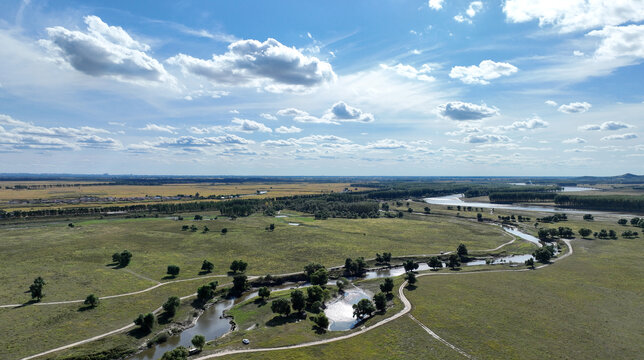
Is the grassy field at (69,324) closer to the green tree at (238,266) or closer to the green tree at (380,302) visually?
the green tree at (238,266)

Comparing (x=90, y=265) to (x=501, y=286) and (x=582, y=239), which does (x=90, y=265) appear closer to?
(x=501, y=286)

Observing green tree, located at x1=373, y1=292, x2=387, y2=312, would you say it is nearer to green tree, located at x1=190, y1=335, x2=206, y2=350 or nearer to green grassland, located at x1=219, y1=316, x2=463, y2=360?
green grassland, located at x1=219, y1=316, x2=463, y2=360

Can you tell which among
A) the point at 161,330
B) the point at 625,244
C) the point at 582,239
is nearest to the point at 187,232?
the point at 161,330

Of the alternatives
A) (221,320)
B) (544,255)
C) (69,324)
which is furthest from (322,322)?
(544,255)

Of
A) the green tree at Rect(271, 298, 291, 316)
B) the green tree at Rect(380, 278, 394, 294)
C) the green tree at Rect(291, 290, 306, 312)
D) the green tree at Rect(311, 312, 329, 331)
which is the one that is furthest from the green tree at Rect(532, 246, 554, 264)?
the green tree at Rect(271, 298, 291, 316)

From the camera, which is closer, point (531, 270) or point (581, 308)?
point (581, 308)

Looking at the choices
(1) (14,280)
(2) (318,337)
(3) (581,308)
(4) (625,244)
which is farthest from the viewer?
(4) (625,244)

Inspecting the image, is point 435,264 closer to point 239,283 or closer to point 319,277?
point 319,277

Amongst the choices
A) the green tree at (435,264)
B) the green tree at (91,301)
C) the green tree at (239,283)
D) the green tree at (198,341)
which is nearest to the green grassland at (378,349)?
the green tree at (198,341)
